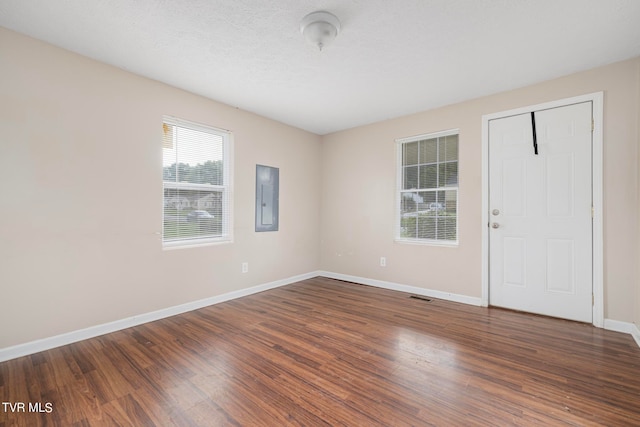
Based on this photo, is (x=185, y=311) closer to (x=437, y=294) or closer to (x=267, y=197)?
(x=267, y=197)

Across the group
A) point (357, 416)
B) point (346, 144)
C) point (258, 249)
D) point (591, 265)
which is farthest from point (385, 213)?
point (357, 416)

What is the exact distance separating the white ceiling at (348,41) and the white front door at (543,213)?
1.84 ft

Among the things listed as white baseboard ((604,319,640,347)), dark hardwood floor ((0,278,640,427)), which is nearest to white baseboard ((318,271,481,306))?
dark hardwood floor ((0,278,640,427))

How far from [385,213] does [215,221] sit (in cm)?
250

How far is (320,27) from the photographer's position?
2.02 m

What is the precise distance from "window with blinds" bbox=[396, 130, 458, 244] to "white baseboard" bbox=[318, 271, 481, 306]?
0.69 metres

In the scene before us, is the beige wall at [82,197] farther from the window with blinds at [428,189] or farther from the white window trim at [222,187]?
the window with blinds at [428,189]

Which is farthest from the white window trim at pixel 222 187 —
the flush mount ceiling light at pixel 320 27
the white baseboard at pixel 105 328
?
the flush mount ceiling light at pixel 320 27

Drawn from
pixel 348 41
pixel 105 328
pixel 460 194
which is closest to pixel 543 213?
pixel 460 194

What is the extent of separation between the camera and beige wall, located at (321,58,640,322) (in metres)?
2.60

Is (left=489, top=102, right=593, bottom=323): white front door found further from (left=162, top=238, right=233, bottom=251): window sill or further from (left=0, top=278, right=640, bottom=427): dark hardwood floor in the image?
(left=162, top=238, right=233, bottom=251): window sill

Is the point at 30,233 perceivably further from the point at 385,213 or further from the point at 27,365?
the point at 385,213

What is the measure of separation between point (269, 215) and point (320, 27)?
270cm

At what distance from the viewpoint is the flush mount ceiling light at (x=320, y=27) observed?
197 cm
